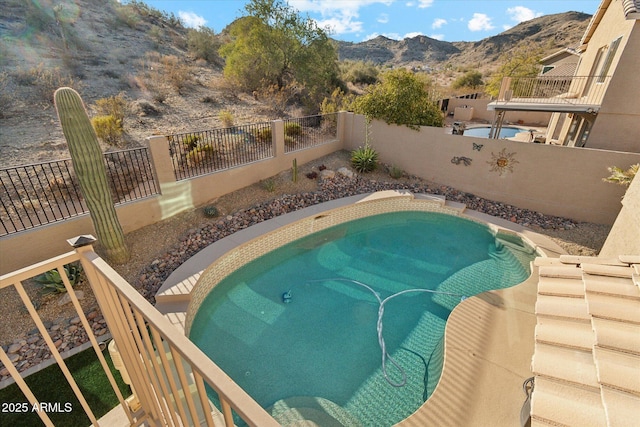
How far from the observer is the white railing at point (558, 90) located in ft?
31.7

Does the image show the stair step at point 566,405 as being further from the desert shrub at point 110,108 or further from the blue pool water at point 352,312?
the desert shrub at point 110,108

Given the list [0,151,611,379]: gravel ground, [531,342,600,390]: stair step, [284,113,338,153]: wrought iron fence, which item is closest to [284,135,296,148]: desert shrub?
[284,113,338,153]: wrought iron fence

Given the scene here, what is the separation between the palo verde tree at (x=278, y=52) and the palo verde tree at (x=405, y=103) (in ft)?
23.8

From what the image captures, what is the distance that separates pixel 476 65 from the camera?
2045 inches

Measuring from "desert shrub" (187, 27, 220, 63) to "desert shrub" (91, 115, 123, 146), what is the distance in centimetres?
1724

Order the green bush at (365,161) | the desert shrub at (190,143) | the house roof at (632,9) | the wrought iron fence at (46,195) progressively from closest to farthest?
the wrought iron fence at (46,195) < the house roof at (632,9) < the desert shrub at (190,143) < the green bush at (365,161)

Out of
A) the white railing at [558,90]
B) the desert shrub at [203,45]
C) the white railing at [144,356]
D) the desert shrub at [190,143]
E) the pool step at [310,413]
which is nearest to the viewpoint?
the white railing at [144,356]

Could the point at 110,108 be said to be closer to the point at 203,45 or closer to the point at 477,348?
the point at 477,348

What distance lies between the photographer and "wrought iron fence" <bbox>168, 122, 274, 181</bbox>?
344 inches

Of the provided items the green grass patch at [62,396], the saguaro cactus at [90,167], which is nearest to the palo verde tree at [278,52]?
the saguaro cactus at [90,167]

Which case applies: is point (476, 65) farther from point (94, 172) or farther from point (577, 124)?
point (94, 172)

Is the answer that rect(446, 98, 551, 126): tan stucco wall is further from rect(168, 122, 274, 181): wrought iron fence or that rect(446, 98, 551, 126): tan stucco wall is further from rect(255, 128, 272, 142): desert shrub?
rect(168, 122, 274, 181): wrought iron fence

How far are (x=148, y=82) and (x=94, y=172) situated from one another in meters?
14.6

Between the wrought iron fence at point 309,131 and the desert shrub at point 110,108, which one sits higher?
the desert shrub at point 110,108
